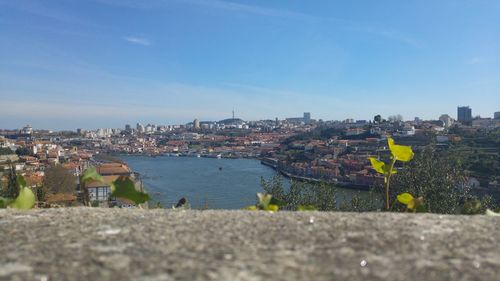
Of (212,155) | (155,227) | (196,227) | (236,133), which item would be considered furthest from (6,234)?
(236,133)

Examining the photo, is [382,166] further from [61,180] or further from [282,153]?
[282,153]

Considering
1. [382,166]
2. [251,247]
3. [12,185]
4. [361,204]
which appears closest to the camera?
[251,247]

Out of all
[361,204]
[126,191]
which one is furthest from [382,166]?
[361,204]

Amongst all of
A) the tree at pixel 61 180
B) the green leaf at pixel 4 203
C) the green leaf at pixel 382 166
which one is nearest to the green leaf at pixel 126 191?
the green leaf at pixel 4 203

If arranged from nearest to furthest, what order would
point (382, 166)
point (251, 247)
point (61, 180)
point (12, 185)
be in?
1. point (251, 247)
2. point (382, 166)
3. point (12, 185)
4. point (61, 180)

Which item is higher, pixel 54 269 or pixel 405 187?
pixel 54 269

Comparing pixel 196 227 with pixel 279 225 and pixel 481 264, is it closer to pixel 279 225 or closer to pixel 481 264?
pixel 279 225
